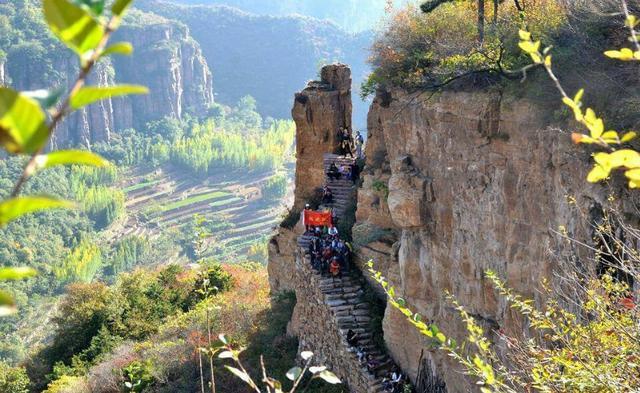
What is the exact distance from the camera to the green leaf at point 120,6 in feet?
5.02

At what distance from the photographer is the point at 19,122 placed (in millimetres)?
1359

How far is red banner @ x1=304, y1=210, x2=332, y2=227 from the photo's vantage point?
749 inches

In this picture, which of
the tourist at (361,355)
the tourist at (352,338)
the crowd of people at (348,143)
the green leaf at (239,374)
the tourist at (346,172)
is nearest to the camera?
the green leaf at (239,374)

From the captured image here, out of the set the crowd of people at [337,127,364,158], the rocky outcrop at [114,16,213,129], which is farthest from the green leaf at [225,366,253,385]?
the rocky outcrop at [114,16,213,129]

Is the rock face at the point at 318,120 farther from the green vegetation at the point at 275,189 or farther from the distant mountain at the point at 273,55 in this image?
the distant mountain at the point at 273,55

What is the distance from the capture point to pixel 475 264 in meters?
11.4

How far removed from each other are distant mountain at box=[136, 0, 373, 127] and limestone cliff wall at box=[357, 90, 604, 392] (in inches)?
6360

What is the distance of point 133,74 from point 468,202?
159 m

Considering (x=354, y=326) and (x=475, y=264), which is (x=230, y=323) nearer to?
(x=354, y=326)

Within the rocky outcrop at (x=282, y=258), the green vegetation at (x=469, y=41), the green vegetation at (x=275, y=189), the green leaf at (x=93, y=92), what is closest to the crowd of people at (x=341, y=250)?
the rocky outcrop at (x=282, y=258)

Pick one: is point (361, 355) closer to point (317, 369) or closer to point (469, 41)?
point (469, 41)

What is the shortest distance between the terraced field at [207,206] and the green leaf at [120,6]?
8916 cm

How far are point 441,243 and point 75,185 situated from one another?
112 meters

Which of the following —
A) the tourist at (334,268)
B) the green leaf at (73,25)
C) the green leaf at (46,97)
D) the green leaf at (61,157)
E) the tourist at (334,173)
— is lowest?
the tourist at (334,268)
